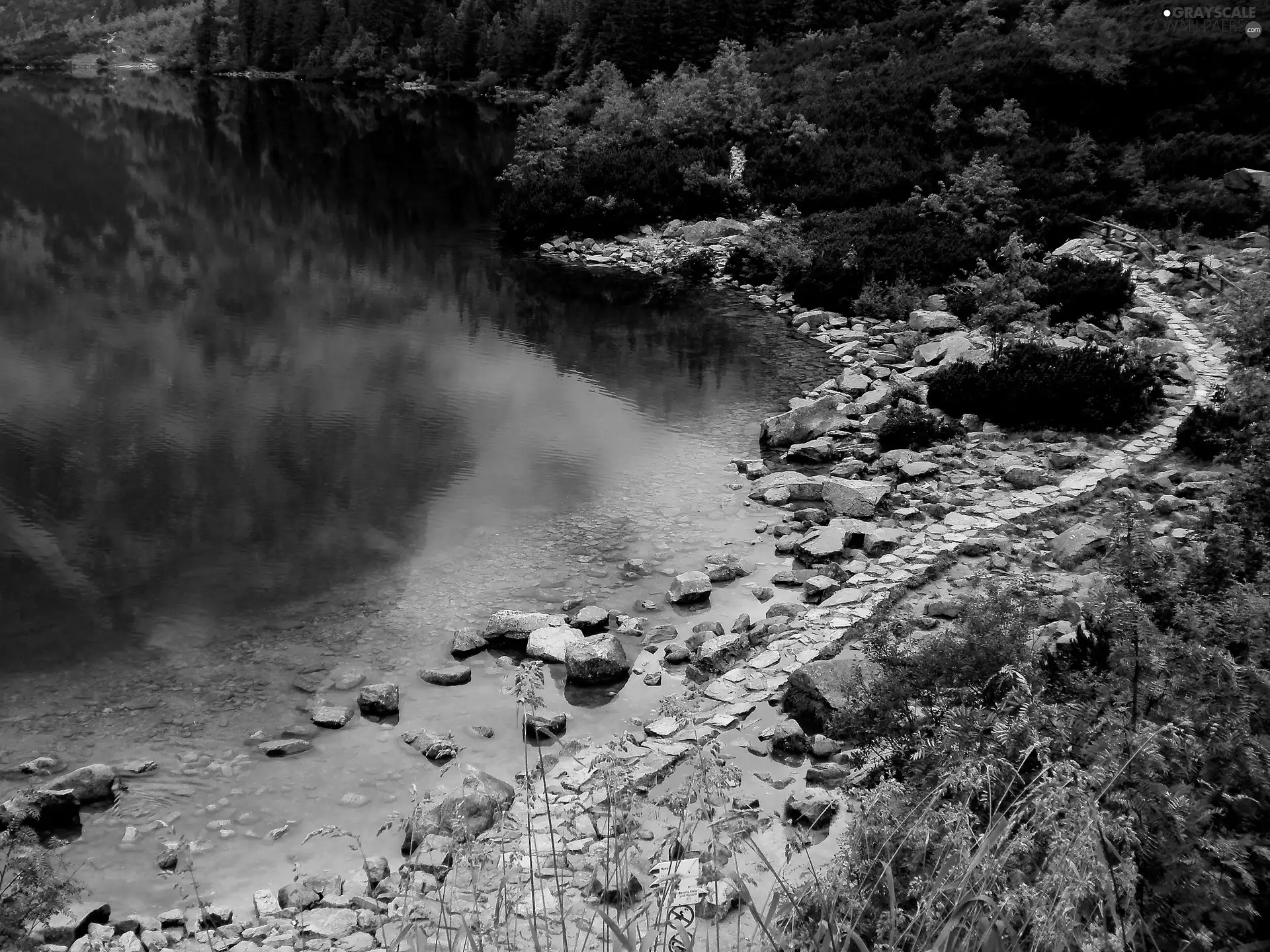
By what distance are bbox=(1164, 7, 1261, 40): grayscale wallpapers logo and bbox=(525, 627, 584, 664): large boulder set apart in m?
31.5

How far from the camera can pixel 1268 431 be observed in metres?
8.78

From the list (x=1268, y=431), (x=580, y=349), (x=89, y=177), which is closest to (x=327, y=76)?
(x=89, y=177)

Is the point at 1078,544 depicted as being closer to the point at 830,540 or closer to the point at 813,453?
the point at 830,540

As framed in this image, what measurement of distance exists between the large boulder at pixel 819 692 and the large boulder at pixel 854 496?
4208 mm

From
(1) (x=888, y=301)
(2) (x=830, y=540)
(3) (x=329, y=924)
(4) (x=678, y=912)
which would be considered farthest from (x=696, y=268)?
(4) (x=678, y=912)

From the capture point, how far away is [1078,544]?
1013 cm

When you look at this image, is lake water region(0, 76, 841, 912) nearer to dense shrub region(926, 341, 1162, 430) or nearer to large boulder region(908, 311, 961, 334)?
large boulder region(908, 311, 961, 334)

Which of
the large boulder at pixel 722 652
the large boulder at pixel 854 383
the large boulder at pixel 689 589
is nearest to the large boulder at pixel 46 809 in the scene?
the large boulder at pixel 722 652

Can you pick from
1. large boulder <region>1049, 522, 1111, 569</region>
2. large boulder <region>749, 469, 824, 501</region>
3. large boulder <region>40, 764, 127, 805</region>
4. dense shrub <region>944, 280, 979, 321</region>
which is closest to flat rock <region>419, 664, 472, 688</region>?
large boulder <region>40, 764, 127, 805</region>

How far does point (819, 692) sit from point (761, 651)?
4.51 feet

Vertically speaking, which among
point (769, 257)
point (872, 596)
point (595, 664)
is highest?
point (769, 257)

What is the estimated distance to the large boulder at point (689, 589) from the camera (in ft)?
33.8

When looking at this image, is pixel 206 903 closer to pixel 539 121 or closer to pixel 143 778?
pixel 143 778

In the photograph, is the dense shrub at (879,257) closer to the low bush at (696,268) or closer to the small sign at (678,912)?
the low bush at (696,268)
